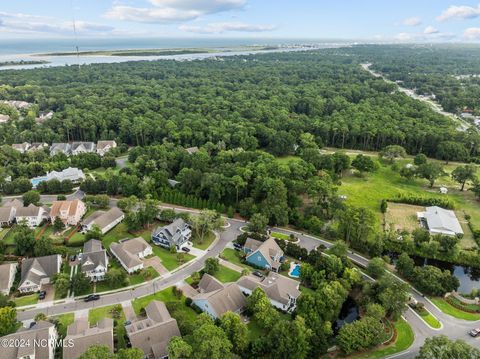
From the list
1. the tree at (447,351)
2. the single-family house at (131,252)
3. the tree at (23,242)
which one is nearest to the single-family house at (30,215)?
the tree at (23,242)

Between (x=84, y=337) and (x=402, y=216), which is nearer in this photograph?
(x=84, y=337)

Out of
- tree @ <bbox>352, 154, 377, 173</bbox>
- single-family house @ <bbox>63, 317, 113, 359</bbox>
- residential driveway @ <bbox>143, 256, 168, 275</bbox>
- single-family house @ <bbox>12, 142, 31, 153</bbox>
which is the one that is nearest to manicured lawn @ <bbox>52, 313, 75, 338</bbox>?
single-family house @ <bbox>63, 317, 113, 359</bbox>

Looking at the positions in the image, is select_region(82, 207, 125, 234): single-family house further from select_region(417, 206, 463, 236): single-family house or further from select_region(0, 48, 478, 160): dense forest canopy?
select_region(417, 206, 463, 236): single-family house

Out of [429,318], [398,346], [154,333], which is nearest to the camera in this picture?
[154,333]

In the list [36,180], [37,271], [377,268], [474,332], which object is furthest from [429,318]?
[36,180]

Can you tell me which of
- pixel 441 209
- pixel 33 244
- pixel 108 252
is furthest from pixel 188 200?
pixel 441 209

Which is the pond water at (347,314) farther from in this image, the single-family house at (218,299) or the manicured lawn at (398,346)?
the single-family house at (218,299)

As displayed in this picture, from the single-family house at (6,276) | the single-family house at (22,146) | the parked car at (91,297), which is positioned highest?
the single-family house at (22,146)

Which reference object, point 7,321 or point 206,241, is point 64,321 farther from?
point 206,241
